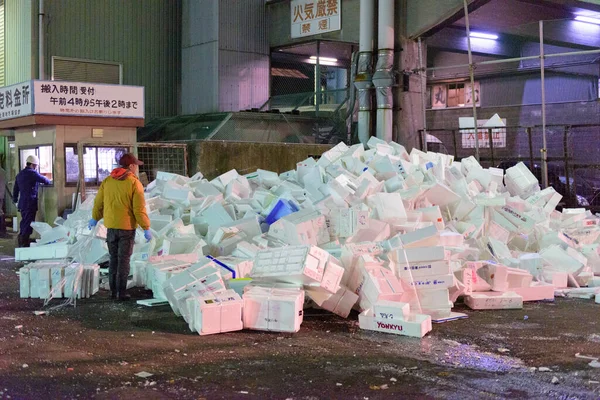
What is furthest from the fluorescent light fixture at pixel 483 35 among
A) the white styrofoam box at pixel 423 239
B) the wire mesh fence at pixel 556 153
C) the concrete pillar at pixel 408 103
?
the white styrofoam box at pixel 423 239

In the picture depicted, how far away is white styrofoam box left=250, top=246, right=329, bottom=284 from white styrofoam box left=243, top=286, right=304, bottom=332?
9.1 inches

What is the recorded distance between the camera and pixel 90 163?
13.9 meters

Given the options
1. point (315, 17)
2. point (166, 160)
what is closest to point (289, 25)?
point (315, 17)

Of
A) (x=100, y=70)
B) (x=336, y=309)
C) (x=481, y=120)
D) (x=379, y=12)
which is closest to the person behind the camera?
(x=336, y=309)

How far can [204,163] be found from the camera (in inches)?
602

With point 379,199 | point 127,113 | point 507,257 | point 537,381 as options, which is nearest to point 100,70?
point 127,113

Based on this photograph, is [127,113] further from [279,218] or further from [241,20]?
[241,20]

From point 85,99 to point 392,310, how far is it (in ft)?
28.9

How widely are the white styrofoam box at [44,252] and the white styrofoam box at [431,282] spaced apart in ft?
19.2

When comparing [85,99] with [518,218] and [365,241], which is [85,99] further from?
[518,218]

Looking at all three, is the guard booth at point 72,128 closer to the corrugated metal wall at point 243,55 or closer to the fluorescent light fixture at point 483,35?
the corrugated metal wall at point 243,55

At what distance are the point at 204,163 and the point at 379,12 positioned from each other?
5.45 m

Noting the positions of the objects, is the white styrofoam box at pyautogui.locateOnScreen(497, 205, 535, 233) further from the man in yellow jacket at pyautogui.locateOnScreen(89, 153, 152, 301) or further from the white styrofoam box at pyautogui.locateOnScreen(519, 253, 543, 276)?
the man in yellow jacket at pyautogui.locateOnScreen(89, 153, 152, 301)

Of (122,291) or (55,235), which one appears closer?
(122,291)
